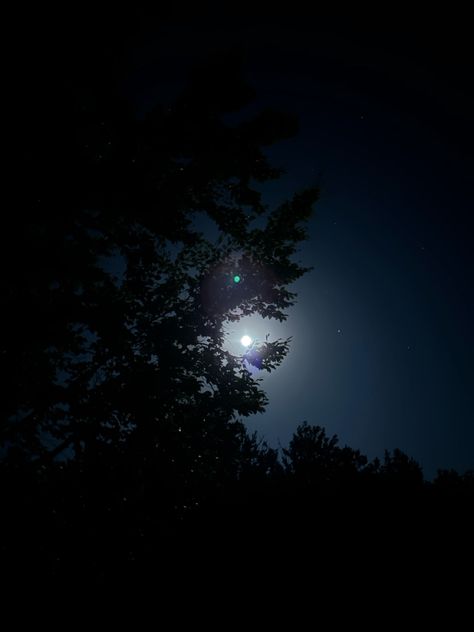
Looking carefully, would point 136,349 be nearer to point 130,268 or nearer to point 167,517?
point 130,268

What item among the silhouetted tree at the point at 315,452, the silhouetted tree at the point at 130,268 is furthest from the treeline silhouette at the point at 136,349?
the silhouetted tree at the point at 315,452

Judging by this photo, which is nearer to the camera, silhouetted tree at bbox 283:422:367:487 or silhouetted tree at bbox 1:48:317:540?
silhouetted tree at bbox 1:48:317:540

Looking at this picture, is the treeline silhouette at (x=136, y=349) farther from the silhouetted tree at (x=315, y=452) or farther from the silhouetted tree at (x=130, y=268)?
the silhouetted tree at (x=315, y=452)

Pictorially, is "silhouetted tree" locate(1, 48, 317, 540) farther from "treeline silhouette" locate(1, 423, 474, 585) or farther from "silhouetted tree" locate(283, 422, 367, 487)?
"silhouetted tree" locate(283, 422, 367, 487)

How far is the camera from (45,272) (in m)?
4.29

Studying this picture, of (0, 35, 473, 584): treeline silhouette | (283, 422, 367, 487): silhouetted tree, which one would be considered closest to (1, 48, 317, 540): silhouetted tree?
(0, 35, 473, 584): treeline silhouette

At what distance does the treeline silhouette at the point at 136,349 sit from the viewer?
13.3 ft

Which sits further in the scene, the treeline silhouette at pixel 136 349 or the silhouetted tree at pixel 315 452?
the silhouetted tree at pixel 315 452

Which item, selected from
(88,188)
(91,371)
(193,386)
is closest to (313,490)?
(193,386)

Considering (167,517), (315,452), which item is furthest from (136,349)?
(315,452)

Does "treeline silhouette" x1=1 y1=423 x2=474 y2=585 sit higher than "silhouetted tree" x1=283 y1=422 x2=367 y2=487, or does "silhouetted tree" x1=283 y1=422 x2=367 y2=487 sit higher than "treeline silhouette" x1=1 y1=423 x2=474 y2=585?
"silhouetted tree" x1=283 y1=422 x2=367 y2=487

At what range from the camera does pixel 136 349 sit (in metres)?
7.00

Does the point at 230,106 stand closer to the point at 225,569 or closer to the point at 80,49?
the point at 80,49

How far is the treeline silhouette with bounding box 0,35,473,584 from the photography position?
4.05m
